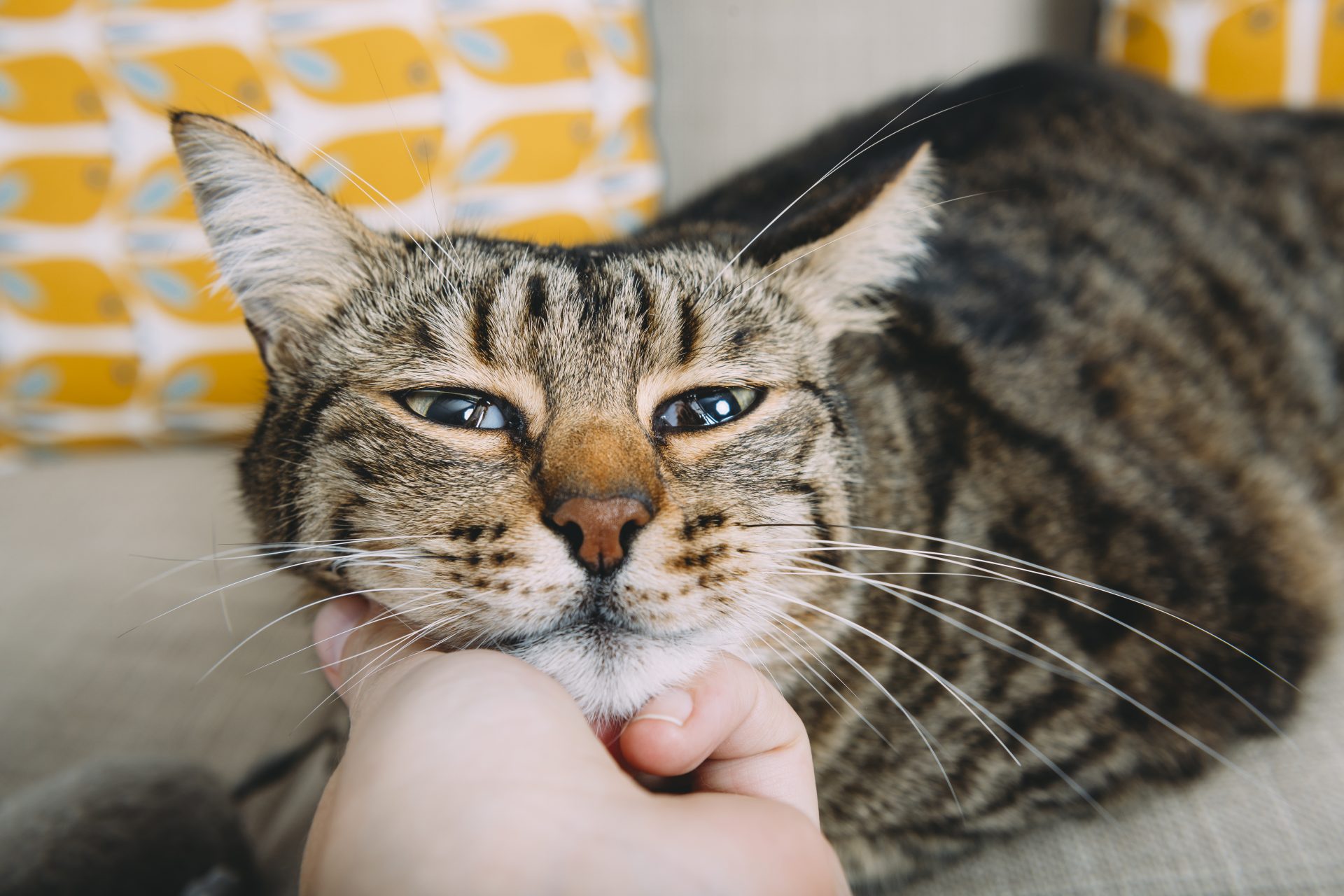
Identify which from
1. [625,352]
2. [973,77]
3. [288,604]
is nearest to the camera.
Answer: [625,352]

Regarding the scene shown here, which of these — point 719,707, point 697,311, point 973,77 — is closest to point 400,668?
point 719,707

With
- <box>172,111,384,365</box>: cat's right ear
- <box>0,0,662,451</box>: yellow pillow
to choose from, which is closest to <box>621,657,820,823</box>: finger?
<box>172,111,384,365</box>: cat's right ear

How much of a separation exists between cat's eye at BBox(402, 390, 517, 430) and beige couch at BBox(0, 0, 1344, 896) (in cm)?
34

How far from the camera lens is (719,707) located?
57 centimetres

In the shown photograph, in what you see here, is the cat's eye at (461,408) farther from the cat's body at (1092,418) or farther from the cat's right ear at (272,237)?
the cat's body at (1092,418)

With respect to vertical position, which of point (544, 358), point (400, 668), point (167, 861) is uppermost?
point (544, 358)

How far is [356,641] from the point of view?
68cm

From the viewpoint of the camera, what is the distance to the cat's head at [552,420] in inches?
23.2

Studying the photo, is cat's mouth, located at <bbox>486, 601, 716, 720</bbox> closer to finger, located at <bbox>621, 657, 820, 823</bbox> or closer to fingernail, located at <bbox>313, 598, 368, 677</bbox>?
finger, located at <bbox>621, 657, 820, 823</bbox>

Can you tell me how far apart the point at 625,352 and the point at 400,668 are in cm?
31

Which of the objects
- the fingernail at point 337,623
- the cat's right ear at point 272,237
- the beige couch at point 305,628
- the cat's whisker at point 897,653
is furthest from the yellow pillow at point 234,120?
the cat's whisker at point 897,653

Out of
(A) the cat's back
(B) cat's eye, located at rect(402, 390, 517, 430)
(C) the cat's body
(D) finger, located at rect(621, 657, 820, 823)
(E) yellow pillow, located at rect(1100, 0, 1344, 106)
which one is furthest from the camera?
(E) yellow pillow, located at rect(1100, 0, 1344, 106)

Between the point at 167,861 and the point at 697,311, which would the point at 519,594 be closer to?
the point at 697,311

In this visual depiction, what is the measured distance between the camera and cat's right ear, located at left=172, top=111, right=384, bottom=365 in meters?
0.71
